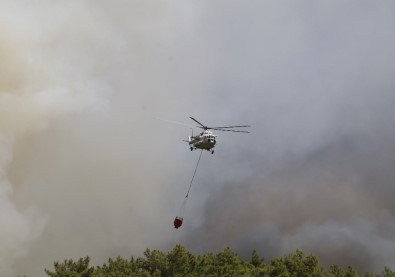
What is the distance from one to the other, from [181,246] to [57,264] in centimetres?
2414

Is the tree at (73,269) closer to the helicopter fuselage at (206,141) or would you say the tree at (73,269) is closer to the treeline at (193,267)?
the treeline at (193,267)

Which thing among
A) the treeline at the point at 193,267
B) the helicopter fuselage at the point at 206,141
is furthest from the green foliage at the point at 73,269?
the helicopter fuselage at the point at 206,141

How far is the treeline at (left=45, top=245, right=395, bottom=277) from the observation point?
92300 mm

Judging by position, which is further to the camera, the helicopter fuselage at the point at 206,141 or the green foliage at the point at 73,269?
the green foliage at the point at 73,269

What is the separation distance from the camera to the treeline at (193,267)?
9230cm

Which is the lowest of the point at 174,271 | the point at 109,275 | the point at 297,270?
the point at 109,275

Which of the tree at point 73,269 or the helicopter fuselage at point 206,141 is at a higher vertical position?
the helicopter fuselage at point 206,141

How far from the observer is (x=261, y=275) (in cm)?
9275

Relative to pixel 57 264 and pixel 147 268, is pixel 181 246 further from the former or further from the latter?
pixel 57 264

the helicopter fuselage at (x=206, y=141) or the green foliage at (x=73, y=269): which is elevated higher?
the helicopter fuselage at (x=206, y=141)

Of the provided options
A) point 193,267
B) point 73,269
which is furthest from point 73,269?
point 193,267

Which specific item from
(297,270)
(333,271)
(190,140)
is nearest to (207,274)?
(297,270)

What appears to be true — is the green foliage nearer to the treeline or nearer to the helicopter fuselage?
the treeline

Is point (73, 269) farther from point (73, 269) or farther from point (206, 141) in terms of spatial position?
point (206, 141)
